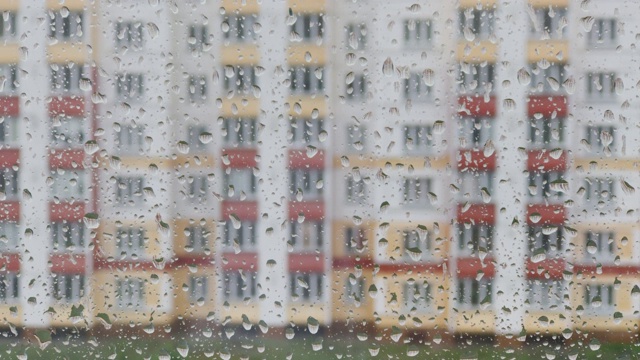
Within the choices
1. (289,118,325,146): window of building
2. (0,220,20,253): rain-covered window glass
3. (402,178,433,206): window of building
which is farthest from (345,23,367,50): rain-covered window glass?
(0,220,20,253): rain-covered window glass

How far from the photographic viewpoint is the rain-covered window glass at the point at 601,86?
103 centimetres

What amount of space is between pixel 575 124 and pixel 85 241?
865mm

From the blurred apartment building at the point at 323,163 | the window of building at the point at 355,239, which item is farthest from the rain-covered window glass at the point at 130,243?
the window of building at the point at 355,239

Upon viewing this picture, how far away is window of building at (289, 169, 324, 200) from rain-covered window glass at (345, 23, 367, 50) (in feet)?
0.74

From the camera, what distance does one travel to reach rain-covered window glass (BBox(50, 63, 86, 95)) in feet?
3.43

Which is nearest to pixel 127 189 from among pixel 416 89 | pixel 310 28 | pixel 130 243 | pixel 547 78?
pixel 130 243

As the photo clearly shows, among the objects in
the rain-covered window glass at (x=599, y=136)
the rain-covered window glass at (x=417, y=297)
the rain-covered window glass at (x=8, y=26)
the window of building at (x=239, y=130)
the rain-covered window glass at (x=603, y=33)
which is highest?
the rain-covered window glass at (x=8, y=26)

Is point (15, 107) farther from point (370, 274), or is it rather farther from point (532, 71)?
point (532, 71)

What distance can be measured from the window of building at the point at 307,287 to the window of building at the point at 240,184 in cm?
17

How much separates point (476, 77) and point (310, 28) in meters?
0.29

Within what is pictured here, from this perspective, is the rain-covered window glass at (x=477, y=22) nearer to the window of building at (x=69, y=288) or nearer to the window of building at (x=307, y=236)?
the window of building at (x=307, y=236)

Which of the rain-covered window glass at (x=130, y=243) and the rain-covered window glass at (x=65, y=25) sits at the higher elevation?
the rain-covered window glass at (x=65, y=25)

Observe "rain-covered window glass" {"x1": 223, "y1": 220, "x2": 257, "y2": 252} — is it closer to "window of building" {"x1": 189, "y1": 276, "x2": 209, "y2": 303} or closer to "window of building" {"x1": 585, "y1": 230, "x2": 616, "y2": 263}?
"window of building" {"x1": 189, "y1": 276, "x2": 209, "y2": 303}

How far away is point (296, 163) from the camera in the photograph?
1.10 meters
